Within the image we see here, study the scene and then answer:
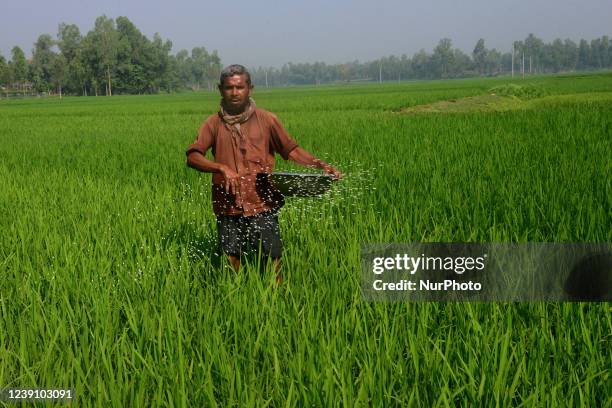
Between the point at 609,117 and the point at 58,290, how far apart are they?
8.27 metres

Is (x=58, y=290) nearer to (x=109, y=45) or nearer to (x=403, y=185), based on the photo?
(x=403, y=185)

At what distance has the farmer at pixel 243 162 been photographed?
2.17 metres

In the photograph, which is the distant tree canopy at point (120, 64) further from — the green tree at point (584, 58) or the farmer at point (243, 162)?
the farmer at point (243, 162)

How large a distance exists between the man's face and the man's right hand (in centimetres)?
25

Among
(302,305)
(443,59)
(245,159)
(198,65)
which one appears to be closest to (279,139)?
(245,159)

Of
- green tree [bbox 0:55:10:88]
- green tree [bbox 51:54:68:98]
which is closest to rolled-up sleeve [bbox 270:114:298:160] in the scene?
green tree [bbox 0:55:10:88]

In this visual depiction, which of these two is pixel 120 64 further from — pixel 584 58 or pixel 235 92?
pixel 584 58

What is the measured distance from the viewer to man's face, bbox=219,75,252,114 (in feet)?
6.95

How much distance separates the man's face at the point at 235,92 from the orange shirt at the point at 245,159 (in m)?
0.07

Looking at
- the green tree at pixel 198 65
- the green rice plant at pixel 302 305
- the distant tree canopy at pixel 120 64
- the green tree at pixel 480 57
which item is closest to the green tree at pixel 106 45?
the distant tree canopy at pixel 120 64

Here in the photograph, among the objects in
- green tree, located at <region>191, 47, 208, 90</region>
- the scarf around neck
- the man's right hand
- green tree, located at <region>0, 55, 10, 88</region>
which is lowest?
the man's right hand

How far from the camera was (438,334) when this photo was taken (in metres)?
1.74

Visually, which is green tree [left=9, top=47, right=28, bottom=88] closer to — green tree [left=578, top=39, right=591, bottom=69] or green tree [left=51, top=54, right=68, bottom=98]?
green tree [left=51, top=54, right=68, bottom=98]

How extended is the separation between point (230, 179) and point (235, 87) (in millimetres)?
340
